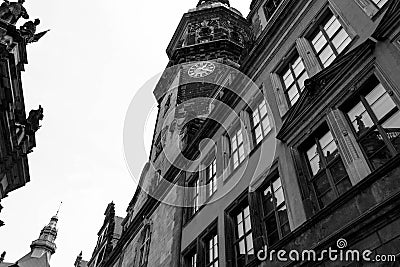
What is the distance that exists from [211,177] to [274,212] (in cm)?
541

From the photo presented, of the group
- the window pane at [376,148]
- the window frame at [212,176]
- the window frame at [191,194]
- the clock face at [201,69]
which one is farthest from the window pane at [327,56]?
the clock face at [201,69]

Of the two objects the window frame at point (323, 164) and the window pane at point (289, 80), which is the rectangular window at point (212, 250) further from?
the window pane at point (289, 80)

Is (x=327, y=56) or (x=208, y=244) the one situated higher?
(x=327, y=56)

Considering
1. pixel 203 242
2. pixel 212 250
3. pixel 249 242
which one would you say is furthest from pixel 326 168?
pixel 203 242

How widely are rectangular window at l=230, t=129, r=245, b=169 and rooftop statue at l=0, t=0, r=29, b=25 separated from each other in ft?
45.7

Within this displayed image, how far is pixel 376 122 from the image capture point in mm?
7402

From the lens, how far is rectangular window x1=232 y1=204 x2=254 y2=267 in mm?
10098

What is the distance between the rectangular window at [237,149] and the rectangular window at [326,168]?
3.90 meters

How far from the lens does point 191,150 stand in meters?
17.8

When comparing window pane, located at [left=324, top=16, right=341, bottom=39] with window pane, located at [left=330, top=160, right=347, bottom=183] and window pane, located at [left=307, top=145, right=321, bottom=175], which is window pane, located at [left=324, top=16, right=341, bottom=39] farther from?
window pane, located at [left=330, top=160, right=347, bottom=183]

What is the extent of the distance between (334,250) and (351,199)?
107 centimetres

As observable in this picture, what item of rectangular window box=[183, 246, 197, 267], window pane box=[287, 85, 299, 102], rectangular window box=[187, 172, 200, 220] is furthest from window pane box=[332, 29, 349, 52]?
rectangular window box=[183, 246, 197, 267]

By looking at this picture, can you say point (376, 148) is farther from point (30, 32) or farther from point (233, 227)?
point (30, 32)

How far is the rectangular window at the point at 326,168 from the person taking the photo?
774 centimetres
